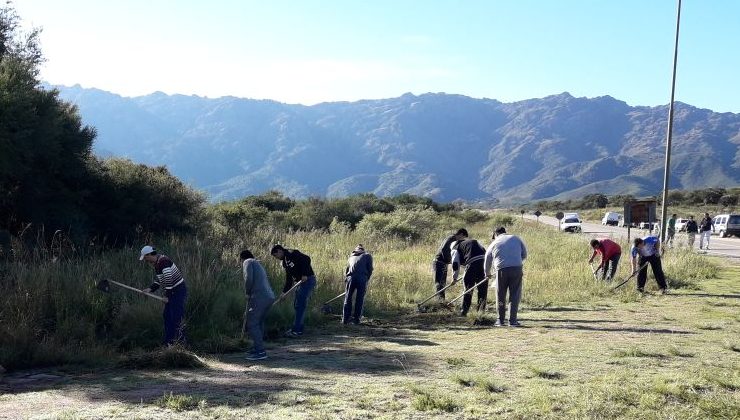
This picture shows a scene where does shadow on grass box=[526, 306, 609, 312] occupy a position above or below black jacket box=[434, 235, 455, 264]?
below

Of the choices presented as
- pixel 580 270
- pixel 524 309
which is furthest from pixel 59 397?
pixel 580 270

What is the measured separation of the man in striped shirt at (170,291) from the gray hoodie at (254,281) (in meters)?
1.05

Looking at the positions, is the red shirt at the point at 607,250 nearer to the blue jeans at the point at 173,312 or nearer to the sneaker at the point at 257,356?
the sneaker at the point at 257,356

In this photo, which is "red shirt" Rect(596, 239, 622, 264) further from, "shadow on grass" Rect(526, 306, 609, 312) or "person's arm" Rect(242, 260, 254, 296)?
"person's arm" Rect(242, 260, 254, 296)

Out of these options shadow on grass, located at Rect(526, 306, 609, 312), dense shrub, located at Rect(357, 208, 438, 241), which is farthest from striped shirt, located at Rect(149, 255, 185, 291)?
dense shrub, located at Rect(357, 208, 438, 241)

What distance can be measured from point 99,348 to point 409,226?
84.8ft

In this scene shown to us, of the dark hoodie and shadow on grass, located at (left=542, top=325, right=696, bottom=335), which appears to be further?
the dark hoodie

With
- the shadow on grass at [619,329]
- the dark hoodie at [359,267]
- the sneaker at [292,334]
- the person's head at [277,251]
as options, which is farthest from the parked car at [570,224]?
the person's head at [277,251]

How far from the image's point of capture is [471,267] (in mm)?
13609

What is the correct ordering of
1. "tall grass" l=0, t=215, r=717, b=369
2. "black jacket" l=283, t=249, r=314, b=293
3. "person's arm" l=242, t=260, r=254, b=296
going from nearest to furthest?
"person's arm" l=242, t=260, r=254, b=296, "tall grass" l=0, t=215, r=717, b=369, "black jacket" l=283, t=249, r=314, b=293

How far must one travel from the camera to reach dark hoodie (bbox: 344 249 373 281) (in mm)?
12945

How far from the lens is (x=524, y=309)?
14.3 metres

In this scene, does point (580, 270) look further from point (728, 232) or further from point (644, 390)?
point (728, 232)

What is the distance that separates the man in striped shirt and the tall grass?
18.1 inches
